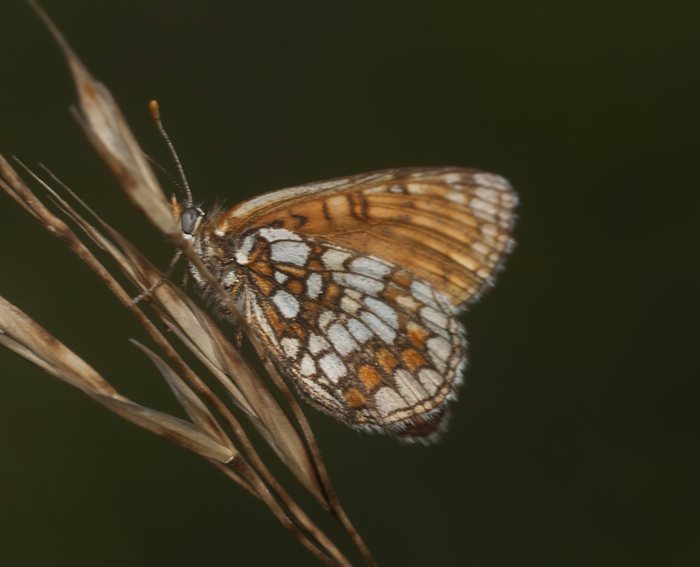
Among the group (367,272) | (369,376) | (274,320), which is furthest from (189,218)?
(369,376)

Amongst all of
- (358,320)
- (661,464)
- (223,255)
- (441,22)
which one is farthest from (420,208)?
(441,22)

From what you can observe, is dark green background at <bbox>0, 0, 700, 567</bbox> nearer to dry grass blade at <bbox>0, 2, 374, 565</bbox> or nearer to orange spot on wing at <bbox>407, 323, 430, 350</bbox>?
orange spot on wing at <bbox>407, 323, 430, 350</bbox>

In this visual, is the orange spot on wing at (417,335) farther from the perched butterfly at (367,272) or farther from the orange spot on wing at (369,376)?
the orange spot on wing at (369,376)

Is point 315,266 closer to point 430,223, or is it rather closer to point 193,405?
point 430,223

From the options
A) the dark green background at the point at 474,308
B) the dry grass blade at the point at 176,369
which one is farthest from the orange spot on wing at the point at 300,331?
the dark green background at the point at 474,308

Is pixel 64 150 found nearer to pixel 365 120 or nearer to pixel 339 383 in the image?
pixel 365 120

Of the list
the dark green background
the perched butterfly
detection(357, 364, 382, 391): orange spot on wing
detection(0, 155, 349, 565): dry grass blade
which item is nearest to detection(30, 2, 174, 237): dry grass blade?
detection(0, 155, 349, 565): dry grass blade

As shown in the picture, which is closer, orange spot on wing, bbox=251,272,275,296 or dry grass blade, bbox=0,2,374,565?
dry grass blade, bbox=0,2,374,565
